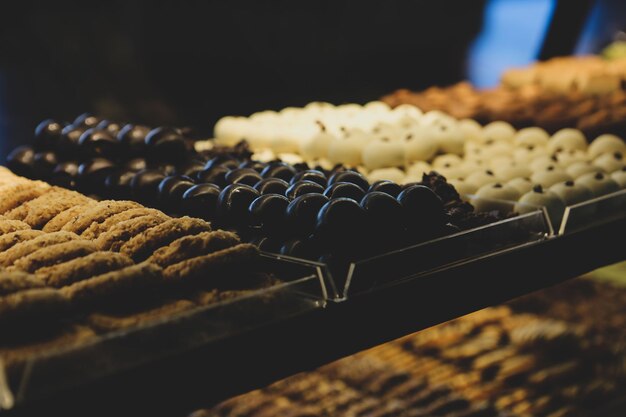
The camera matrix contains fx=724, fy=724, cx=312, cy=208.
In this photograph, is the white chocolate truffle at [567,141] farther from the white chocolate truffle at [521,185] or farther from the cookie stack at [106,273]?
the cookie stack at [106,273]

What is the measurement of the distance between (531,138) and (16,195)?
83.1 inches

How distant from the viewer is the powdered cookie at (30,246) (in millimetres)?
1389

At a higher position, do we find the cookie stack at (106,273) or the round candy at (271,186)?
the round candy at (271,186)

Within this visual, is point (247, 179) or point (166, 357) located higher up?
point (247, 179)

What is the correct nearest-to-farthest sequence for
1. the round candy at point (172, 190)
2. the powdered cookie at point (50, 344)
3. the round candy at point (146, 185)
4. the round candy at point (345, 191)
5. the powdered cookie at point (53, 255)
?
the powdered cookie at point (50, 344) < the powdered cookie at point (53, 255) < the round candy at point (345, 191) < the round candy at point (172, 190) < the round candy at point (146, 185)

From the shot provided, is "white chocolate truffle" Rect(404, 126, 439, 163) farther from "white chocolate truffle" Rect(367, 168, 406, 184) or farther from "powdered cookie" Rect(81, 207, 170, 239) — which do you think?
"powdered cookie" Rect(81, 207, 170, 239)

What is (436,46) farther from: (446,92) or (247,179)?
(247,179)

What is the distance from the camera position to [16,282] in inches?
47.5

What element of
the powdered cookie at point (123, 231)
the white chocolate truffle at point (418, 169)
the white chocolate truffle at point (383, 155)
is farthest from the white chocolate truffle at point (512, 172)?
the powdered cookie at point (123, 231)

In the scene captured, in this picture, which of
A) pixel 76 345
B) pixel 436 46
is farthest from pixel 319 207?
pixel 436 46

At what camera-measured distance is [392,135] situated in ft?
9.02

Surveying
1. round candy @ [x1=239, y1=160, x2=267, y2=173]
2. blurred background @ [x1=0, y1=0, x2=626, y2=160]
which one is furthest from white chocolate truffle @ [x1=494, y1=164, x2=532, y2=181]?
blurred background @ [x1=0, y1=0, x2=626, y2=160]

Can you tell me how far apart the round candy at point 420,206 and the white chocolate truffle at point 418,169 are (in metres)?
0.80

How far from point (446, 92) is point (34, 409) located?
336cm
